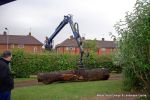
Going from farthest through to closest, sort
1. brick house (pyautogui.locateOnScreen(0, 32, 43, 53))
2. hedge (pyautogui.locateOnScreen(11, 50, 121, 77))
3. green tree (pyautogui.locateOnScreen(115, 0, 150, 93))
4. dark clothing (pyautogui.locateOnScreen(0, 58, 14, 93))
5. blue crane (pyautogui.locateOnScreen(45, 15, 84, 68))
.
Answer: brick house (pyautogui.locateOnScreen(0, 32, 43, 53)) < hedge (pyautogui.locateOnScreen(11, 50, 121, 77)) < blue crane (pyautogui.locateOnScreen(45, 15, 84, 68)) < green tree (pyautogui.locateOnScreen(115, 0, 150, 93)) < dark clothing (pyautogui.locateOnScreen(0, 58, 14, 93))

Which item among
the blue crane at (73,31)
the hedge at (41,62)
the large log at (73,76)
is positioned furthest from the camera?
the hedge at (41,62)

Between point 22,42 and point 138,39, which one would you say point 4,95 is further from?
point 22,42

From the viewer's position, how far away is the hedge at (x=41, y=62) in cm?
3023

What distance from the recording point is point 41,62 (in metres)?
31.3

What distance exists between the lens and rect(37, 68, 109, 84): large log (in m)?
23.0

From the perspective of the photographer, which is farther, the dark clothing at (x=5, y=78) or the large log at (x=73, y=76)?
the large log at (x=73, y=76)

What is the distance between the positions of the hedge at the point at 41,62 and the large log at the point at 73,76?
22.7ft

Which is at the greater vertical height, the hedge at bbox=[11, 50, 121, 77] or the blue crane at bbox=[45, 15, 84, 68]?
the blue crane at bbox=[45, 15, 84, 68]

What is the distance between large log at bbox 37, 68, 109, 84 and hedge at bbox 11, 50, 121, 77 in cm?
692

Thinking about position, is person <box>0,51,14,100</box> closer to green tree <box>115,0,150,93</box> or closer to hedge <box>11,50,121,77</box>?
green tree <box>115,0,150,93</box>

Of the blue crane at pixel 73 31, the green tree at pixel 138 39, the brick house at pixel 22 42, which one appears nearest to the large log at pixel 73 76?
the blue crane at pixel 73 31

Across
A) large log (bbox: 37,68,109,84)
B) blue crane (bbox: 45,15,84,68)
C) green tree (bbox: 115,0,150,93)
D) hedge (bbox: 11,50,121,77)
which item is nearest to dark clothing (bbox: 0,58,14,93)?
green tree (bbox: 115,0,150,93)

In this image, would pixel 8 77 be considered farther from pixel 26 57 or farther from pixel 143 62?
pixel 26 57

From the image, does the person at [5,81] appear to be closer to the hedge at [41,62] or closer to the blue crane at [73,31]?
the blue crane at [73,31]
